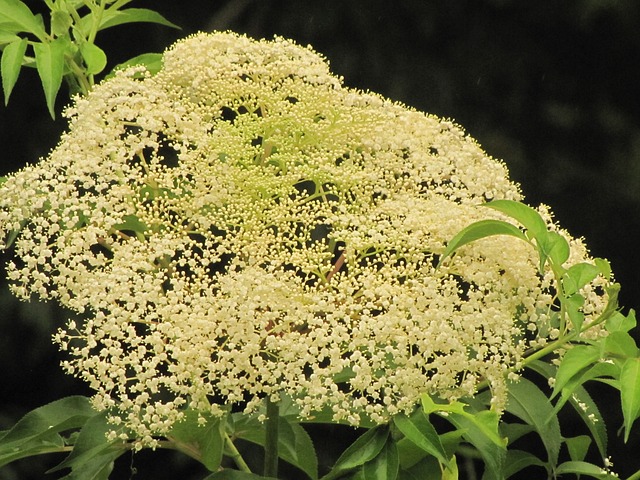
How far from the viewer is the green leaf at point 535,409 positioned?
1338mm

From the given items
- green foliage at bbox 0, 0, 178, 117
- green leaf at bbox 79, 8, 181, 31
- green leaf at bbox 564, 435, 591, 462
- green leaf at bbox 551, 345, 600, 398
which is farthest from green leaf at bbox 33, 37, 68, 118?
green leaf at bbox 564, 435, 591, 462

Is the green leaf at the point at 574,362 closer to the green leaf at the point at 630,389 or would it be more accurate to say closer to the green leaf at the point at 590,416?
the green leaf at the point at 630,389

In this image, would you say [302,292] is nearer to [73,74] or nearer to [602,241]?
[73,74]

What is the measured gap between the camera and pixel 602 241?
7.19ft

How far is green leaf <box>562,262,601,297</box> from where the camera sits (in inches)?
46.8

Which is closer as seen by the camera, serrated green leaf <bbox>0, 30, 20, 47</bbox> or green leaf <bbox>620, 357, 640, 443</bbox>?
green leaf <bbox>620, 357, 640, 443</bbox>

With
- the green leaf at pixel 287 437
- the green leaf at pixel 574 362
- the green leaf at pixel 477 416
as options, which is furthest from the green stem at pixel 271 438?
the green leaf at pixel 574 362

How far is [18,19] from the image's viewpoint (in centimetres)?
150

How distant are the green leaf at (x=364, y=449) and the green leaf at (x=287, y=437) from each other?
187 millimetres

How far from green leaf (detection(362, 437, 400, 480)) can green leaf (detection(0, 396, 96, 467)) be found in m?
0.35

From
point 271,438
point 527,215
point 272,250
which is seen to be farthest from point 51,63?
point 527,215

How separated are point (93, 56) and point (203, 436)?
500mm

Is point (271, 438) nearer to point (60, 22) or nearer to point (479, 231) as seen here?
point (479, 231)

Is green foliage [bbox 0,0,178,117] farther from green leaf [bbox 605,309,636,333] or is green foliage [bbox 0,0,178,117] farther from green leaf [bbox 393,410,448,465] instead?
green leaf [bbox 605,309,636,333]
